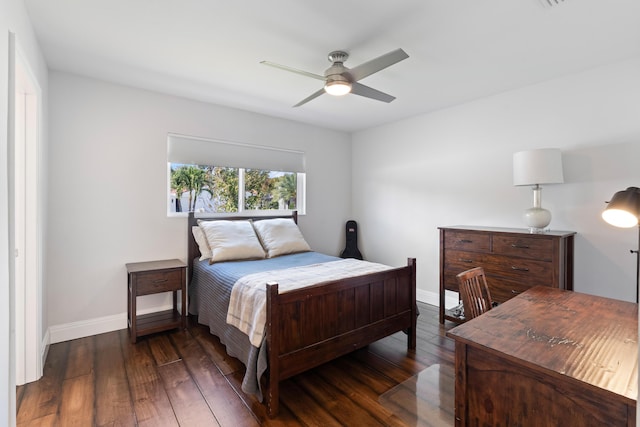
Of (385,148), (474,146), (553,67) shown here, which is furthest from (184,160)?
(553,67)

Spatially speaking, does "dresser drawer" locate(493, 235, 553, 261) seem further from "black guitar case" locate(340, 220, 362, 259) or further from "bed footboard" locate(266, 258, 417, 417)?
"black guitar case" locate(340, 220, 362, 259)

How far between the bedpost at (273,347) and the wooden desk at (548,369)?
107 centimetres

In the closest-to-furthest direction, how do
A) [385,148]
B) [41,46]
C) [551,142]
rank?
[41,46] < [551,142] < [385,148]

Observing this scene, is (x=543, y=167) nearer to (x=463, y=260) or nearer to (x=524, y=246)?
(x=524, y=246)

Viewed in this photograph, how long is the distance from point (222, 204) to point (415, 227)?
257cm

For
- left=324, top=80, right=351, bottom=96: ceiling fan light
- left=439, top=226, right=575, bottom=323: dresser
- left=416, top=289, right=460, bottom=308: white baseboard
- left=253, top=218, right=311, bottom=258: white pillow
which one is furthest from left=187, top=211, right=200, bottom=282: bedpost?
left=416, top=289, right=460, bottom=308: white baseboard

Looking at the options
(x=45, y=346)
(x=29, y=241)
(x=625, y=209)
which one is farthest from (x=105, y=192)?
(x=625, y=209)

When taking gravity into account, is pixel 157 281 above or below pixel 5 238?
below

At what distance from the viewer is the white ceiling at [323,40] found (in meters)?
1.94

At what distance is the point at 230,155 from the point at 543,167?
3.30 m

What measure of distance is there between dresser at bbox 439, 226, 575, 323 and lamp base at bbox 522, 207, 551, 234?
0.09 metres

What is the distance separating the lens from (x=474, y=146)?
3.61 m

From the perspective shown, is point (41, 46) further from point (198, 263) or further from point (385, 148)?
point (385, 148)

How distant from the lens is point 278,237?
3713mm
